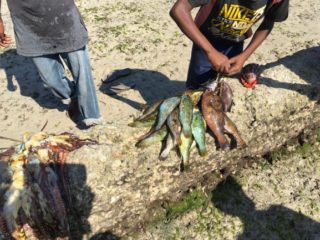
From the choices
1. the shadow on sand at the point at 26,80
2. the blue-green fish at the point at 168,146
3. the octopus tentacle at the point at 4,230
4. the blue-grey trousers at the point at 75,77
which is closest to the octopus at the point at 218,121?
the blue-green fish at the point at 168,146

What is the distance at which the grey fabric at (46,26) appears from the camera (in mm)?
3012

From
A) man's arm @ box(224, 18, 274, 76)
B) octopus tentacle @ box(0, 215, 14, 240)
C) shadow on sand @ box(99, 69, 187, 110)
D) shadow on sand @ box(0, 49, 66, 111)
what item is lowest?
shadow on sand @ box(0, 49, 66, 111)

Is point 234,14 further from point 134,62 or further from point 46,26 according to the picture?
point 134,62

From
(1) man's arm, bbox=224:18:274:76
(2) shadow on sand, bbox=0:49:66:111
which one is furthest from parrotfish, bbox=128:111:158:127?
(2) shadow on sand, bbox=0:49:66:111

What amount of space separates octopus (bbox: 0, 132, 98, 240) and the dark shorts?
1.84 m

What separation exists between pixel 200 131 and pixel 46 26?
205cm

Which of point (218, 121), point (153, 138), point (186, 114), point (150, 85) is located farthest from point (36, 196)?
point (150, 85)

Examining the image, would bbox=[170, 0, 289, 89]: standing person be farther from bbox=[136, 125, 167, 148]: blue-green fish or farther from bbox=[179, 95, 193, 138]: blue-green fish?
bbox=[136, 125, 167, 148]: blue-green fish

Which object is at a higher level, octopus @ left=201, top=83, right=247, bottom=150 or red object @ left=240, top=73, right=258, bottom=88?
red object @ left=240, top=73, right=258, bottom=88

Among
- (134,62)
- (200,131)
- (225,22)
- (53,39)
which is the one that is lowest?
(134,62)

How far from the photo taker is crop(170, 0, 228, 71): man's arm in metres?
2.25

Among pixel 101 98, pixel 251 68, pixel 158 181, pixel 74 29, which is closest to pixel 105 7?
pixel 101 98

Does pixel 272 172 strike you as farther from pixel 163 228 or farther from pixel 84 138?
pixel 84 138

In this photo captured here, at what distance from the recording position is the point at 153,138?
2.53m
